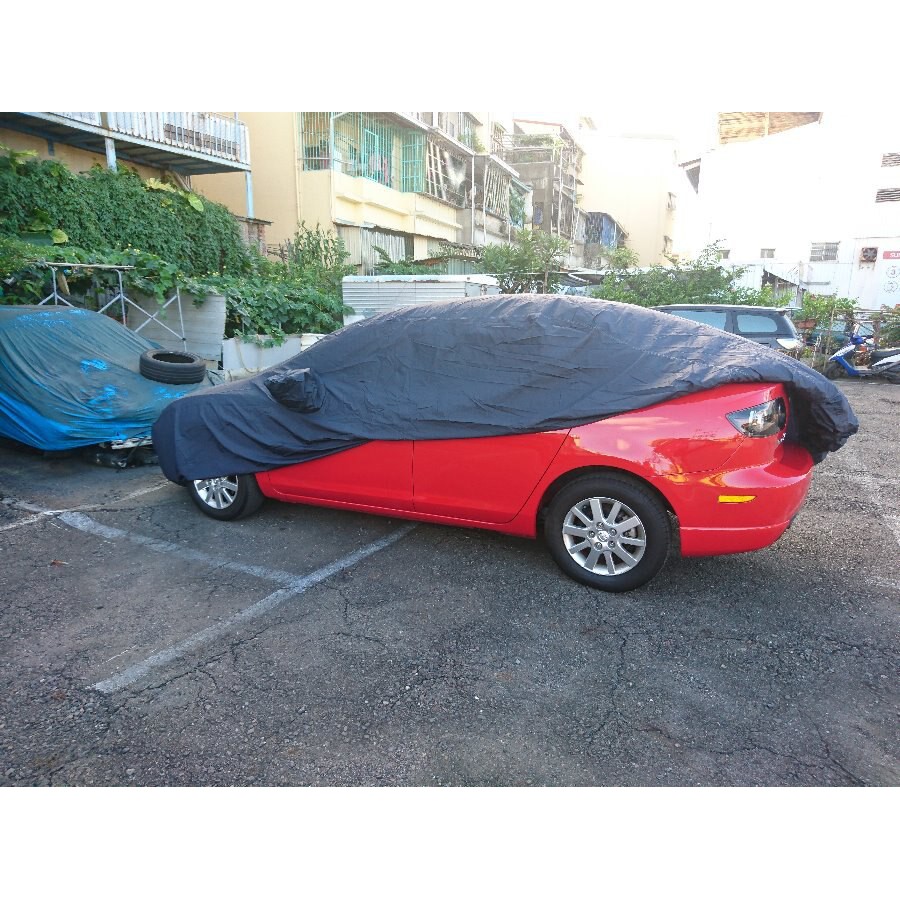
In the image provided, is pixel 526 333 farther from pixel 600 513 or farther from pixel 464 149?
pixel 464 149

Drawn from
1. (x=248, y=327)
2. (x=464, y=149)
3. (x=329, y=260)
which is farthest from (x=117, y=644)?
(x=464, y=149)

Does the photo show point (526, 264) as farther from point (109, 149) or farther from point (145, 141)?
point (109, 149)

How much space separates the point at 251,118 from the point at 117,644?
18.9 metres

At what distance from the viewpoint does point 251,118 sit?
1833 cm

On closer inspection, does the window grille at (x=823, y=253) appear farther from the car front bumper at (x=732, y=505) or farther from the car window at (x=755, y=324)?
the car front bumper at (x=732, y=505)

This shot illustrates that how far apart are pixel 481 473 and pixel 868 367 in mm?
13224

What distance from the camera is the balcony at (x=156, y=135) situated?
1195cm

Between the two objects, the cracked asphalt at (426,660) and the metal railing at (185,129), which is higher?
the metal railing at (185,129)

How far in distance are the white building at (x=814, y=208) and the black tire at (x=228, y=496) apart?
2109 centimetres

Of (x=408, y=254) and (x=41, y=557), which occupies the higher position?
(x=408, y=254)

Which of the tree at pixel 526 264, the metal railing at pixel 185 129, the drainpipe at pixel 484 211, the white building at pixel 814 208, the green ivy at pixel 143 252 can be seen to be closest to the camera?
the green ivy at pixel 143 252

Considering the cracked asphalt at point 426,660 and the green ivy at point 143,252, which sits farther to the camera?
the green ivy at point 143,252

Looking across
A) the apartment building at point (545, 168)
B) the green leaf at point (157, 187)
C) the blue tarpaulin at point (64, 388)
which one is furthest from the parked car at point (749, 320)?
the apartment building at point (545, 168)

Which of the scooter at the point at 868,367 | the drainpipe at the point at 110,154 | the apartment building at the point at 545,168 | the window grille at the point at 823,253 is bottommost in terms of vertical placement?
the scooter at the point at 868,367
